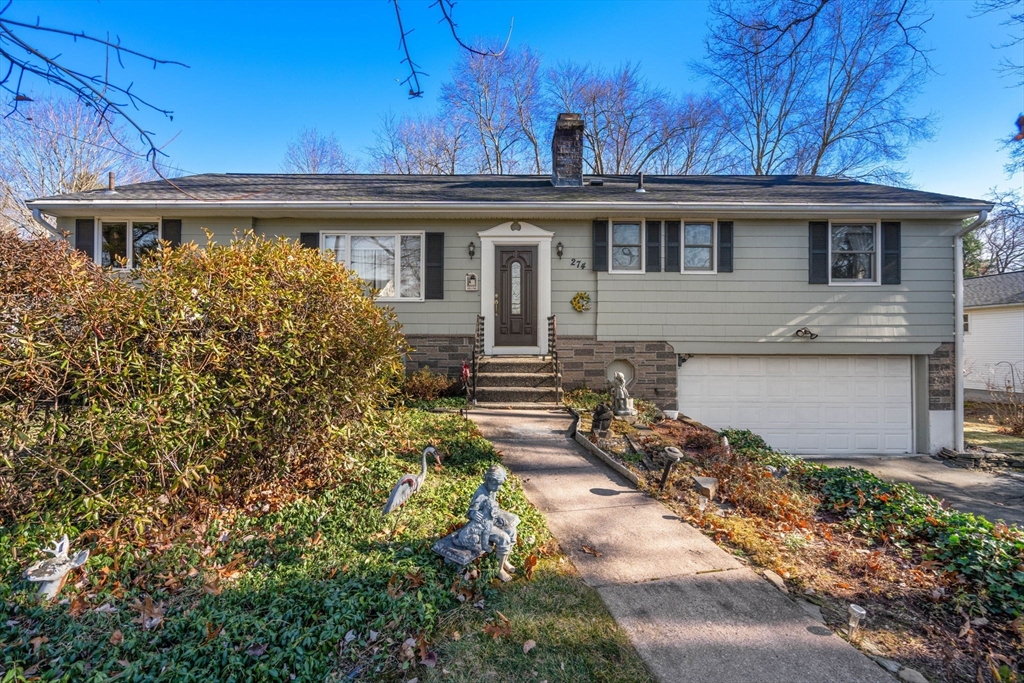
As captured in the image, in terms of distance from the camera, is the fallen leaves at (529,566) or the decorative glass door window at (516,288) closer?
the fallen leaves at (529,566)

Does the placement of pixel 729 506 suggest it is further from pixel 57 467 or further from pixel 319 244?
pixel 319 244

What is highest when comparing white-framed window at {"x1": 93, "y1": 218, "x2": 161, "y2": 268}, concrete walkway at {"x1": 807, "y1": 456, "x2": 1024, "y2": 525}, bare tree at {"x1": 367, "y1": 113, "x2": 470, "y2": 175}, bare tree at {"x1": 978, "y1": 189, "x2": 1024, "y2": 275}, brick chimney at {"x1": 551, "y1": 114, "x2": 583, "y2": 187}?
bare tree at {"x1": 367, "y1": 113, "x2": 470, "y2": 175}

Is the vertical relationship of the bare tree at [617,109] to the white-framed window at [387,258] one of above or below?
above

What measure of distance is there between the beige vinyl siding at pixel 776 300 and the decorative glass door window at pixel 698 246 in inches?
9.1

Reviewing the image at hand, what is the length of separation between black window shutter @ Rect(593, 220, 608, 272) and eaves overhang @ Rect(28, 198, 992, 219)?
9.6 inches

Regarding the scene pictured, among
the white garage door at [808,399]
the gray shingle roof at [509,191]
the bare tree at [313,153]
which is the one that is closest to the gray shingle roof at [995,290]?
the gray shingle roof at [509,191]

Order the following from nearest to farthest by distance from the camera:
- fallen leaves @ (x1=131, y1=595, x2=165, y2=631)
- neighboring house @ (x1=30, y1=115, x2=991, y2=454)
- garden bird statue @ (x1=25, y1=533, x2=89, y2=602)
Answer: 1. fallen leaves @ (x1=131, y1=595, x2=165, y2=631)
2. garden bird statue @ (x1=25, y1=533, x2=89, y2=602)
3. neighboring house @ (x1=30, y1=115, x2=991, y2=454)

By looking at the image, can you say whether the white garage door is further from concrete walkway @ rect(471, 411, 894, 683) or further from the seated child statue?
the seated child statue

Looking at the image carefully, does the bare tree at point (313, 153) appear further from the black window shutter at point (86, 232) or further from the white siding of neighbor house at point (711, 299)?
the white siding of neighbor house at point (711, 299)

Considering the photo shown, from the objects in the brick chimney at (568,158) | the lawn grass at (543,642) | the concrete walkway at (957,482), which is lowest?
the concrete walkway at (957,482)

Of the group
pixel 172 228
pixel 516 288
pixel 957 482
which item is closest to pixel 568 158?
pixel 516 288

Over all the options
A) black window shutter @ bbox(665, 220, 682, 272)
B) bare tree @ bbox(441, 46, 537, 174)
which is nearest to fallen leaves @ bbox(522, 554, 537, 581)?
black window shutter @ bbox(665, 220, 682, 272)

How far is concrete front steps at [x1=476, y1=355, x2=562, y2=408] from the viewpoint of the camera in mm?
7473

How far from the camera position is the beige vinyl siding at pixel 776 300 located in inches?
336
